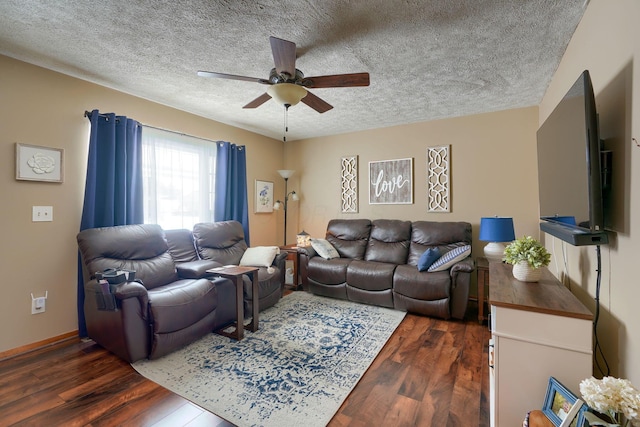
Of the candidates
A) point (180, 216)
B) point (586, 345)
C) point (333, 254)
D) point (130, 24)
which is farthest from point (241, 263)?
point (586, 345)

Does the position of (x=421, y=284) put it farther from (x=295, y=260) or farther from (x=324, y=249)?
(x=295, y=260)

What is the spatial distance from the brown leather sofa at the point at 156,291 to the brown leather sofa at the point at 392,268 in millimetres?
704

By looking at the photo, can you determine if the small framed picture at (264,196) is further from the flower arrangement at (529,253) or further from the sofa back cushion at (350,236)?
the flower arrangement at (529,253)

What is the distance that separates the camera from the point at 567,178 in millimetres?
1550

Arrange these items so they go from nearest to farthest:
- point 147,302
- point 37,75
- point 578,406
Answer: point 578,406
point 147,302
point 37,75

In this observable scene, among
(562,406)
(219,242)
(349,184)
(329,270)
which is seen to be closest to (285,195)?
(349,184)

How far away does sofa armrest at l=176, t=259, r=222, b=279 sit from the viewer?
2.94 m

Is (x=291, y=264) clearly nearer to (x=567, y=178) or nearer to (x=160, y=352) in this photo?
→ (x=160, y=352)

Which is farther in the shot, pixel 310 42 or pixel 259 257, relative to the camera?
pixel 259 257

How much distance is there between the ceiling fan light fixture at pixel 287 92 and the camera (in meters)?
2.04

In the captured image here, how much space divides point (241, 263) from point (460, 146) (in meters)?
3.30

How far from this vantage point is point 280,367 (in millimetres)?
2158

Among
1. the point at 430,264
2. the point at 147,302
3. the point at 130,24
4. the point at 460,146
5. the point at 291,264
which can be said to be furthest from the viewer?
the point at 291,264

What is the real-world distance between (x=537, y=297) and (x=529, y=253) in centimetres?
37
